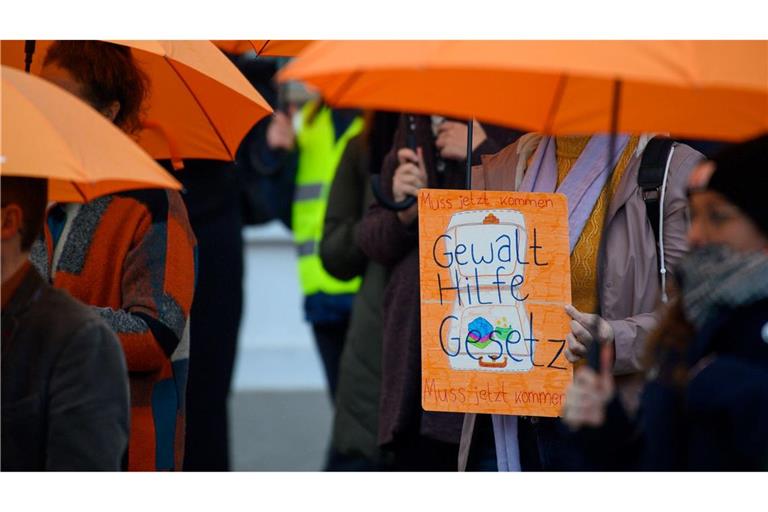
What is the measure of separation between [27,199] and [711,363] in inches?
56.0

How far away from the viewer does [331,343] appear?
21.2ft

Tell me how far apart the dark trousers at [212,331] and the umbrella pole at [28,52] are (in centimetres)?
139

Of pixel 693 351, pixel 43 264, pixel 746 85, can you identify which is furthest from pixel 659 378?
pixel 43 264

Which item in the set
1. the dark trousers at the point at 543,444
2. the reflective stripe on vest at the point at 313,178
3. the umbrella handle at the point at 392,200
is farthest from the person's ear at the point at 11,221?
the reflective stripe on vest at the point at 313,178

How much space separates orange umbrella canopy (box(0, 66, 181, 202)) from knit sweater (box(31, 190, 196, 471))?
71 cm

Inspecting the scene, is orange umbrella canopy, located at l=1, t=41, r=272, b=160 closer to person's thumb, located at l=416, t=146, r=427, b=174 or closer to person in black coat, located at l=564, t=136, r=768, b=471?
person's thumb, located at l=416, t=146, r=427, b=174

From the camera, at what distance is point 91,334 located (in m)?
3.21

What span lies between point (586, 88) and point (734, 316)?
757mm

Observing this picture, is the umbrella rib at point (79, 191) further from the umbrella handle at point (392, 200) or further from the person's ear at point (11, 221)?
the umbrella handle at point (392, 200)

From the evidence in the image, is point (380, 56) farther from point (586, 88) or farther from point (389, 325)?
point (389, 325)

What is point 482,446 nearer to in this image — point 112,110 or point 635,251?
point 635,251

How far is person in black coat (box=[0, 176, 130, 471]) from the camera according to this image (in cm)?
318

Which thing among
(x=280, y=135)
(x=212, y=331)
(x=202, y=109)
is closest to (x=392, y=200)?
(x=202, y=109)

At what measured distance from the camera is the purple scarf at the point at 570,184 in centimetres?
383
